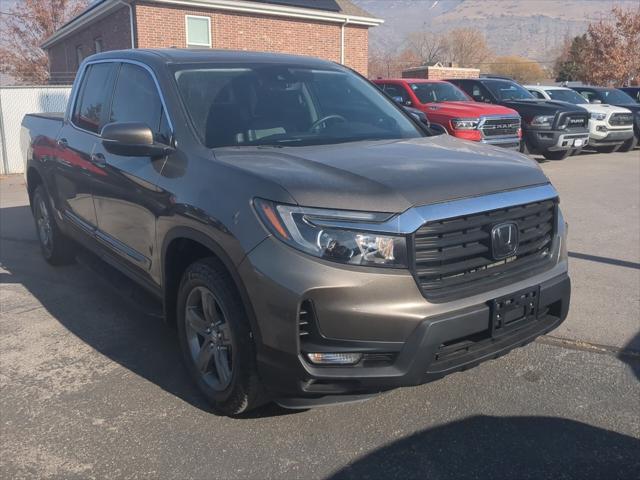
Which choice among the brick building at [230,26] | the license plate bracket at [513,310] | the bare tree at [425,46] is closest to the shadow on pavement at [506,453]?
the license plate bracket at [513,310]

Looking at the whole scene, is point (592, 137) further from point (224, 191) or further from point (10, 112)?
point (224, 191)

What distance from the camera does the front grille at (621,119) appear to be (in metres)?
15.8

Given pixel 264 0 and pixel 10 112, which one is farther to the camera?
pixel 264 0

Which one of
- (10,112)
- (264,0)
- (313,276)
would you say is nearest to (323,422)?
(313,276)

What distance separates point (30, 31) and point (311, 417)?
1577 inches

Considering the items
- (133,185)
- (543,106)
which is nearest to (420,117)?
(133,185)

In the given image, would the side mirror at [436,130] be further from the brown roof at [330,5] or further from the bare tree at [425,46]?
the bare tree at [425,46]

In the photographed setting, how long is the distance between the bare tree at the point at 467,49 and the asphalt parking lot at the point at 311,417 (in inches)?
2903

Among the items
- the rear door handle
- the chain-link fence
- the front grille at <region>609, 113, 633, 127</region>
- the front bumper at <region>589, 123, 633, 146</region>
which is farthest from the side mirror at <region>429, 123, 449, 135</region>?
the front grille at <region>609, 113, 633, 127</region>

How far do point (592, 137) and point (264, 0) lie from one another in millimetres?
11224

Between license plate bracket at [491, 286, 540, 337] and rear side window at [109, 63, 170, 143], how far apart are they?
210cm

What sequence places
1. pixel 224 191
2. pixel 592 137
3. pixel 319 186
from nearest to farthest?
pixel 319 186
pixel 224 191
pixel 592 137

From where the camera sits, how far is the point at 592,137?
1574cm

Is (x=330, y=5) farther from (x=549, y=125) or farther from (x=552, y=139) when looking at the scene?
(x=552, y=139)
